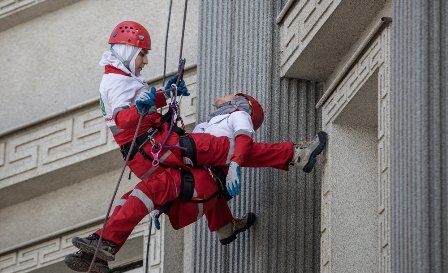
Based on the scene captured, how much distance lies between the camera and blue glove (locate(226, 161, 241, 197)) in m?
14.8

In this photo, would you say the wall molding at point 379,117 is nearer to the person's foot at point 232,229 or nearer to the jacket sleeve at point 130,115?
the person's foot at point 232,229

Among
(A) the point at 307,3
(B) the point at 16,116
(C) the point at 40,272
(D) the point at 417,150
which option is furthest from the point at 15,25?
(D) the point at 417,150

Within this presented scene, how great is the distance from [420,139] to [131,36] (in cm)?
268

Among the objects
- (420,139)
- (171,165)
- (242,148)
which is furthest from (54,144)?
(420,139)

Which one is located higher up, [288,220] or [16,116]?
[16,116]

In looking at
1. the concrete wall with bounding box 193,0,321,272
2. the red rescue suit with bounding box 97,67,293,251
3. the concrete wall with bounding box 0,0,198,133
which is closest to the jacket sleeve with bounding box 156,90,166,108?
the red rescue suit with bounding box 97,67,293,251

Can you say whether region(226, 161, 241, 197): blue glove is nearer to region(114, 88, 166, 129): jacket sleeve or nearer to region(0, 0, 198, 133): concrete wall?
region(114, 88, 166, 129): jacket sleeve

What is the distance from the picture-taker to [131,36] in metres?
15.2

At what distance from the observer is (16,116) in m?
18.5

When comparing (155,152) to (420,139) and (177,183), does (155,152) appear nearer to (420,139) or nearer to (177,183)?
(177,183)

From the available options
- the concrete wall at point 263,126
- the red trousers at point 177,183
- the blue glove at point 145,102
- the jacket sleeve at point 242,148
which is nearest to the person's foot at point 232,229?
the concrete wall at point 263,126

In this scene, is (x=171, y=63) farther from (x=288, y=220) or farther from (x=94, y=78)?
(x=288, y=220)

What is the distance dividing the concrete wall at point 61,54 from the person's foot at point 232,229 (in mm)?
2470

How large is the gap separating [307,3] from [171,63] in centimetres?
212
